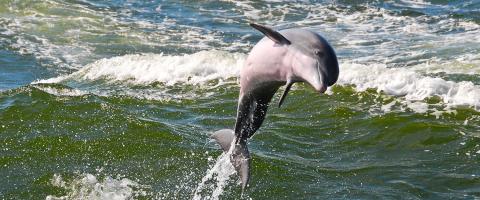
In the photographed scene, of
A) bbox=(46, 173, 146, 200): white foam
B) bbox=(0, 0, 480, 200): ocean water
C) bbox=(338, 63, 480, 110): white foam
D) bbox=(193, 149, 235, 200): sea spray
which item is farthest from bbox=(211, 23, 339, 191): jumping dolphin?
bbox=(338, 63, 480, 110): white foam

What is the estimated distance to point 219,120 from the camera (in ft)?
37.8

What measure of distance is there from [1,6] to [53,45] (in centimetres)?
498

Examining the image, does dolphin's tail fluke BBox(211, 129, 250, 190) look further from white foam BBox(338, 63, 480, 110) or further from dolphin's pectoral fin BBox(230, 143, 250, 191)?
white foam BBox(338, 63, 480, 110)

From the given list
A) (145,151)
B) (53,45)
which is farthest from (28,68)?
(145,151)

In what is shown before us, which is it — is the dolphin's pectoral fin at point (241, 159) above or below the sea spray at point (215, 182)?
above

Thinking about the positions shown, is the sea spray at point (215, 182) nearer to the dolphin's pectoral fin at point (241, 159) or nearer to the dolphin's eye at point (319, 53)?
the dolphin's pectoral fin at point (241, 159)

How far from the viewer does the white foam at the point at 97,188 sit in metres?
8.58

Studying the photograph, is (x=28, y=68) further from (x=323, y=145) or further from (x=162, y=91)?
(x=323, y=145)

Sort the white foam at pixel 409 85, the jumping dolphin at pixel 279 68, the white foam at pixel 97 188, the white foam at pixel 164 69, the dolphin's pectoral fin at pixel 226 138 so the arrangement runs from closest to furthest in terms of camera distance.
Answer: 1. the jumping dolphin at pixel 279 68
2. the dolphin's pectoral fin at pixel 226 138
3. the white foam at pixel 97 188
4. the white foam at pixel 409 85
5. the white foam at pixel 164 69

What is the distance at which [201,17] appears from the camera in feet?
74.1

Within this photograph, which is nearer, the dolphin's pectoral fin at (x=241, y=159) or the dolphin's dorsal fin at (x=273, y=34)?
the dolphin's dorsal fin at (x=273, y=34)

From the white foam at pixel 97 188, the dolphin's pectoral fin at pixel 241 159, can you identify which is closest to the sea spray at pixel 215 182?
the white foam at pixel 97 188

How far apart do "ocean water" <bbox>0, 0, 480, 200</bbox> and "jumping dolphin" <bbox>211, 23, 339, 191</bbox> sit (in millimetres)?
2053

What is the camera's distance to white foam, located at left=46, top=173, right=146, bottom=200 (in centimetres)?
858
